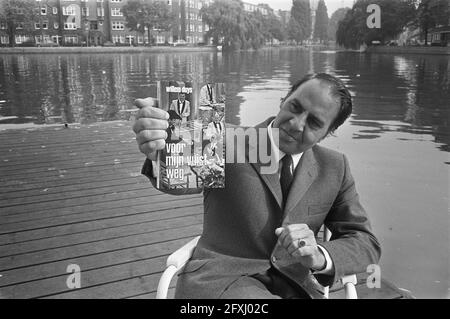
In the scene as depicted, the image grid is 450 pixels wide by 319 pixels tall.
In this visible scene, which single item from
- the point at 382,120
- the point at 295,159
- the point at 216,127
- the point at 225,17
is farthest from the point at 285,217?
the point at 382,120

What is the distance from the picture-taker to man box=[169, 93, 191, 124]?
4.46 ft

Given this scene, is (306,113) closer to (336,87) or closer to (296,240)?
(336,87)

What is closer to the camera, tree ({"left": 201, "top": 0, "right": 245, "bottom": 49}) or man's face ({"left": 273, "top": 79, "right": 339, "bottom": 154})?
man's face ({"left": 273, "top": 79, "right": 339, "bottom": 154})

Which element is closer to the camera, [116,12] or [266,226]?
[266,226]

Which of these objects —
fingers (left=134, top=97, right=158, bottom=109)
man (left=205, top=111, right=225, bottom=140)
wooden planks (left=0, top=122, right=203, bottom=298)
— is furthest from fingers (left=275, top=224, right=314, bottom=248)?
wooden planks (left=0, top=122, right=203, bottom=298)

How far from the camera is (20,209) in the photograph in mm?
3943

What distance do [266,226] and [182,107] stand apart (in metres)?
0.60

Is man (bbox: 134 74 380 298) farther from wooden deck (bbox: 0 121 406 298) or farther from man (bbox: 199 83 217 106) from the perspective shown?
wooden deck (bbox: 0 121 406 298)

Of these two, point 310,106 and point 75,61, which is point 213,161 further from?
point 75,61

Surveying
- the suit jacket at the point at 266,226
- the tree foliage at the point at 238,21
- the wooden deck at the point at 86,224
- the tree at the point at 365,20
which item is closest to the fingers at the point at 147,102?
the suit jacket at the point at 266,226

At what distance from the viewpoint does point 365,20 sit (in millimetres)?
3447

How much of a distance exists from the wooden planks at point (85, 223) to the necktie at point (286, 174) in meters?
1.34

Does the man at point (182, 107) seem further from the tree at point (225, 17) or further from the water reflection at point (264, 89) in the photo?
the water reflection at point (264, 89)

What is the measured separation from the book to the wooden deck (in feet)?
4.60
